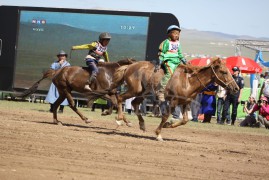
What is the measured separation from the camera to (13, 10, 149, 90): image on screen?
93.8 feet

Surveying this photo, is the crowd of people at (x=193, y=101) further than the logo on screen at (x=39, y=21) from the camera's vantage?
No

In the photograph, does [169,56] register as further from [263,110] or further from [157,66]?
[263,110]

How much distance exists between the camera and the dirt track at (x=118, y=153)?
33.4ft

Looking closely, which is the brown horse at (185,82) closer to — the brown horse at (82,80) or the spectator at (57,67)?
the brown horse at (82,80)

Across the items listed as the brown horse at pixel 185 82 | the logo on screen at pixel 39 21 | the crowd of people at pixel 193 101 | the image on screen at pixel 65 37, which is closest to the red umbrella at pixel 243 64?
the crowd of people at pixel 193 101

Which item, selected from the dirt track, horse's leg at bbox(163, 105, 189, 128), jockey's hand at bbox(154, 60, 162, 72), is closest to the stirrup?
the dirt track

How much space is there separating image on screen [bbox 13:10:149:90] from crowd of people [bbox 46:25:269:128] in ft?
8.35

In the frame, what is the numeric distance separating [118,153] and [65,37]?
699 inches

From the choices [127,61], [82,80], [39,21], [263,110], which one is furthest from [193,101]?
[39,21]

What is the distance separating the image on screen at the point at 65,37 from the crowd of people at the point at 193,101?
2545 millimetres

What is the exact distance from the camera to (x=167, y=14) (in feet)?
90.1

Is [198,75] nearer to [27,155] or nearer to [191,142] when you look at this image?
[191,142]

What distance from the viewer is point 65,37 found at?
29.8m

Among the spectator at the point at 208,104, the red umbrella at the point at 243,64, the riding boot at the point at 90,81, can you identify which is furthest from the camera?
the red umbrella at the point at 243,64
